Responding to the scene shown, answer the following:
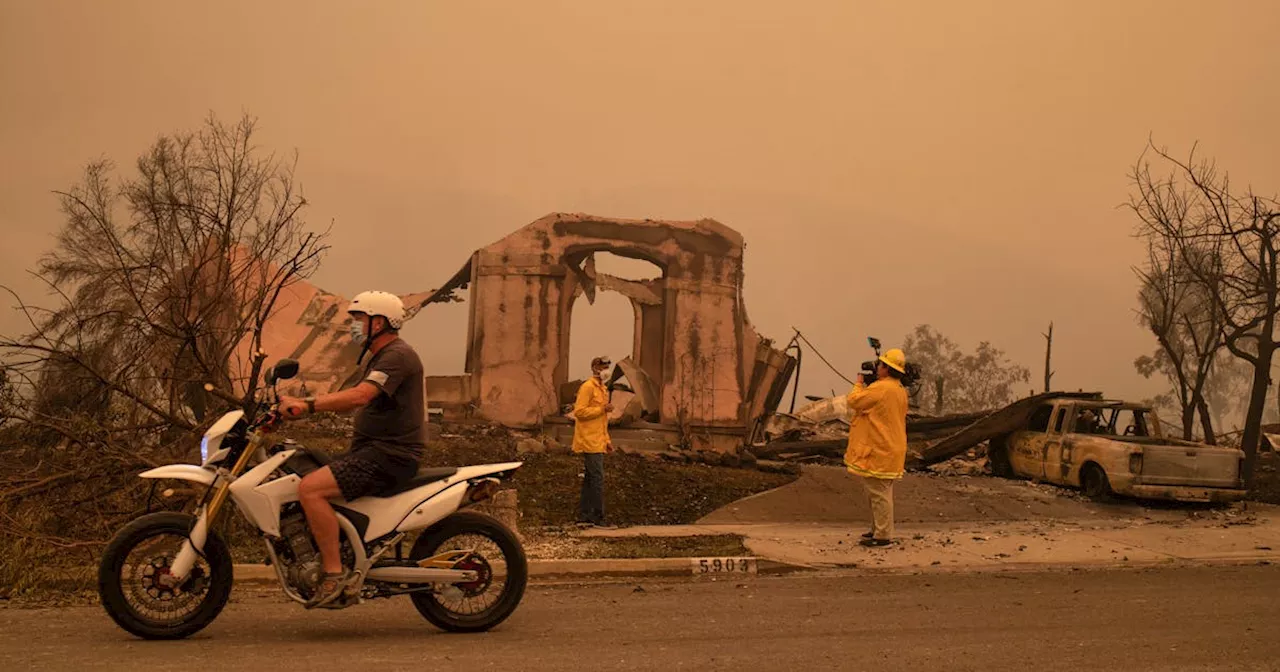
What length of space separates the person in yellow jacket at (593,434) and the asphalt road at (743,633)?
3.95 m

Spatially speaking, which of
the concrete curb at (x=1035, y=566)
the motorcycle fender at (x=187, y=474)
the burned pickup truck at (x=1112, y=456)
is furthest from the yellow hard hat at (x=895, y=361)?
the motorcycle fender at (x=187, y=474)

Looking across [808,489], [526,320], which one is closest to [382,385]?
[808,489]

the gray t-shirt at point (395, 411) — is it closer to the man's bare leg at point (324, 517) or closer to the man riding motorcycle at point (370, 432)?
the man riding motorcycle at point (370, 432)

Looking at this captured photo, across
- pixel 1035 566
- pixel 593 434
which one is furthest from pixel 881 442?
pixel 593 434

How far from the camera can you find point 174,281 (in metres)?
11.6

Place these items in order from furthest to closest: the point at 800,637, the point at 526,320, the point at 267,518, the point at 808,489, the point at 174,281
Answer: the point at 526,320 → the point at 808,489 → the point at 174,281 → the point at 800,637 → the point at 267,518

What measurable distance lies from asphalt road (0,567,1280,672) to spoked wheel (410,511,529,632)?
5.2 inches

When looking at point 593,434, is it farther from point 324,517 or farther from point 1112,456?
point 1112,456

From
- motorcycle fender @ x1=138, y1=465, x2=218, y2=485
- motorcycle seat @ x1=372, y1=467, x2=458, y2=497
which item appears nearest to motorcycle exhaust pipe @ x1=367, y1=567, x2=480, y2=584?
motorcycle seat @ x1=372, y1=467, x2=458, y2=497

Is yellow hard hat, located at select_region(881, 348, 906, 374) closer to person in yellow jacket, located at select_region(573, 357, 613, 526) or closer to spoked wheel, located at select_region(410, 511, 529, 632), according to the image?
person in yellow jacket, located at select_region(573, 357, 613, 526)

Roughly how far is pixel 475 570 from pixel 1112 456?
38.1ft

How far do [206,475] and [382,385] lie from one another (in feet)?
3.58

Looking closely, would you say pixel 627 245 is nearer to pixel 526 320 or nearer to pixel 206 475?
pixel 526 320

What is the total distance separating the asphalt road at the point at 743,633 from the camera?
6.04 m
